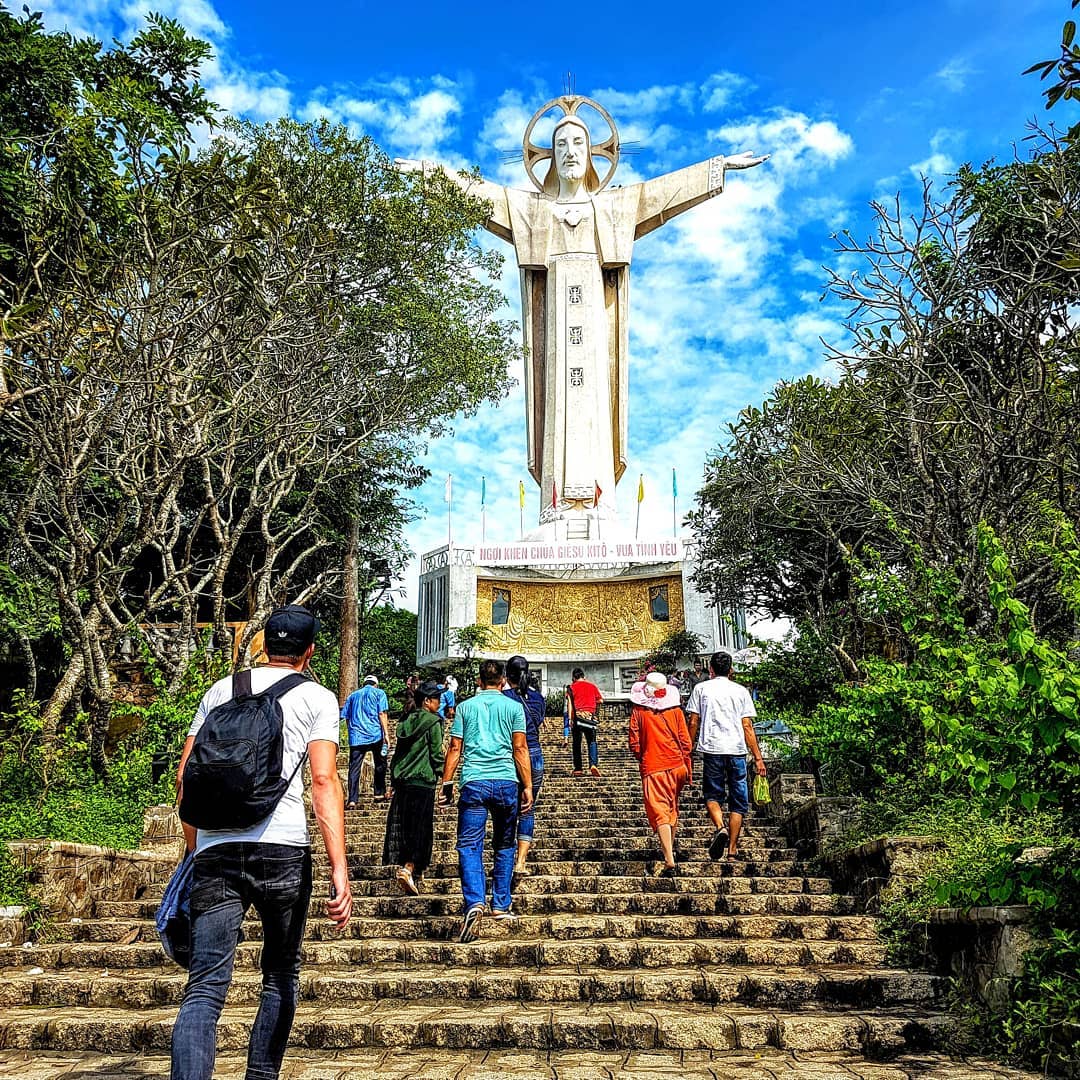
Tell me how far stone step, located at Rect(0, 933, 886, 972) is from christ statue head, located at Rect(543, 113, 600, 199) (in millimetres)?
21944

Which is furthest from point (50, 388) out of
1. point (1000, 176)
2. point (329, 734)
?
point (1000, 176)

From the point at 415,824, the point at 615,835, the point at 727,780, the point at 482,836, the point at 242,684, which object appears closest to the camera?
the point at 242,684

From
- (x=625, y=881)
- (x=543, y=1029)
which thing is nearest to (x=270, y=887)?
(x=543, y=1029)

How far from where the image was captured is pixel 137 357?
8.85m

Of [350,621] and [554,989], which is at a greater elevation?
[350,621]

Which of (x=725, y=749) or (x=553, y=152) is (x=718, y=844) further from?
(x=553, y=152)

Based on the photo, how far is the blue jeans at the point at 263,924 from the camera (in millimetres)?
2834

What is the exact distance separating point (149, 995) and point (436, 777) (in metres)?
2.28

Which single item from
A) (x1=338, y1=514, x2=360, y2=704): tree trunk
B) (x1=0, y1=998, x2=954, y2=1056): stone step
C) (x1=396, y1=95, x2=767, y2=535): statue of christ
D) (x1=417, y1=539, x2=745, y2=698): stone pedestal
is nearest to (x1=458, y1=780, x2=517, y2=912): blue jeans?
(x1=0, y1=998, x2=954, y2=1056): stone step

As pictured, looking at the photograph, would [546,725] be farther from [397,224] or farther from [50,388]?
[50,388]

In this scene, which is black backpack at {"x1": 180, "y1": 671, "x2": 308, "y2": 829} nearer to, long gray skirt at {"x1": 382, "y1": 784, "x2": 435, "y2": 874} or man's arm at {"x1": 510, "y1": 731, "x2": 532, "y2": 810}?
man's arm at {"x1": 510, "y1": 731, "x2": 532, "y2": 810}

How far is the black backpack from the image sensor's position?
2.89 meters

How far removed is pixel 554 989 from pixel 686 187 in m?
22.8

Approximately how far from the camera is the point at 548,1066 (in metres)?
3.77
